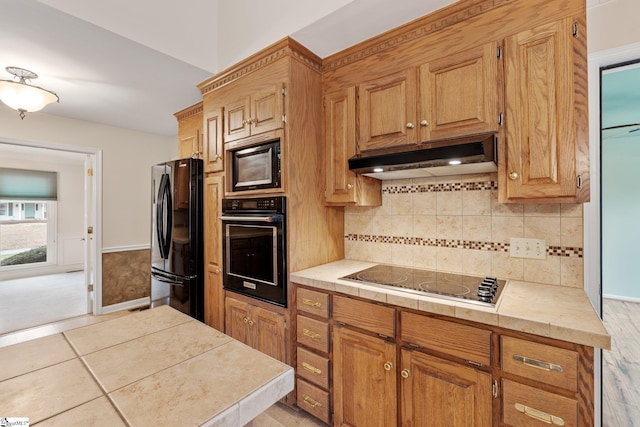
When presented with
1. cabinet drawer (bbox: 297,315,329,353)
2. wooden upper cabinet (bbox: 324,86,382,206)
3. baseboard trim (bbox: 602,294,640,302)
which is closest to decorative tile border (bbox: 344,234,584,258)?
wooden upper cabinet (bbox: 324,86,382,206)

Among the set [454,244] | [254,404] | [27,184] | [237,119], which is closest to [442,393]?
[454,244]

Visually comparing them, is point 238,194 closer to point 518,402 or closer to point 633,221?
point 518,402

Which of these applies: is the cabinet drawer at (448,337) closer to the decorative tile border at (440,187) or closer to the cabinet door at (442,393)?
the cabinet door at (442,393)

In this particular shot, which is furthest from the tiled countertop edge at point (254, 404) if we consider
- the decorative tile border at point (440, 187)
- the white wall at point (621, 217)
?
the white wall at point (621, 217)

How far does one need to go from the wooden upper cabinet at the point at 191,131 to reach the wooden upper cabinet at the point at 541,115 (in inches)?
109

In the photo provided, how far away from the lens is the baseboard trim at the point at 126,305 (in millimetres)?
3705

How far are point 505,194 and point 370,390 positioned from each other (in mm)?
1272

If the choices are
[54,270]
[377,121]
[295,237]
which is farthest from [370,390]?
[54,270]

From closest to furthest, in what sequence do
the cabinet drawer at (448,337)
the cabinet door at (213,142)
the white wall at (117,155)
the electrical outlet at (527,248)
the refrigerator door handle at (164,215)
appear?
the cabinet drawer at (448,337), the electrical outlet at (527,248), the cabinet door at (213,142), the refrigerator door handle at (164,215), the white wall at (117,155)

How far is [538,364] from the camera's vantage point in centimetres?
109

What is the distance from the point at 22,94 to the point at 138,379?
2.67m

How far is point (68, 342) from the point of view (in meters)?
0.89

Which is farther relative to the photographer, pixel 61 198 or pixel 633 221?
pixel 61 198

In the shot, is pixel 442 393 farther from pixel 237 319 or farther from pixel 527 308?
pixel 237 319
